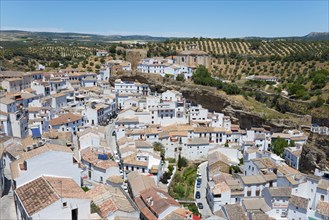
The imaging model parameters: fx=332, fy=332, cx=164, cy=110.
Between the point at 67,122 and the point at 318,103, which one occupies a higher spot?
the point at 318,103

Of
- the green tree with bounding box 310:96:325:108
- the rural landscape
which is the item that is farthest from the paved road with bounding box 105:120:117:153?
the green tree with bounding box 310:96:325:108

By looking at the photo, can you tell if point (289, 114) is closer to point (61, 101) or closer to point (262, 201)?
point (262, 201)

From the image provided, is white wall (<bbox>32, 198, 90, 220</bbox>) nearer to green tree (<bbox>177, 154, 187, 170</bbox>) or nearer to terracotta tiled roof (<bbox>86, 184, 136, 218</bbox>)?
terracotta tiled roof (<bbox>86, 184, 136, 218</bbox>)

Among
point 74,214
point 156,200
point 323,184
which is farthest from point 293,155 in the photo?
point 74,214

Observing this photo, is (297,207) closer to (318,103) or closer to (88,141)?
(88,141)

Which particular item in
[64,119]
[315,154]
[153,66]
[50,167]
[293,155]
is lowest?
[293,155]

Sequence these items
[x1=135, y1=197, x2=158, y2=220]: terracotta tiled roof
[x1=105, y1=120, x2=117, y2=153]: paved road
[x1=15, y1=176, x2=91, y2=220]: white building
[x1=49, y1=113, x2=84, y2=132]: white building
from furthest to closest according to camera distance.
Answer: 1. [x1=49, y1=113, x2=84, y2=132]: white building
2. [x1=105, y1=120, x2=117, y2=153]: paved road
3. [x1=135, y1=197, x2=158, y2=220]: terracotta tiled roof
4. [x1=15, y1=176, x2=91, y2=220]: white building
